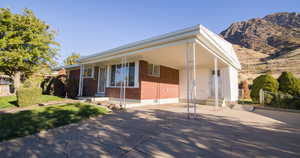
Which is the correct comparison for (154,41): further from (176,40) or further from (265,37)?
(265,37)

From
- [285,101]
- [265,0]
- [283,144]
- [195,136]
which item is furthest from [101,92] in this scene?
[265,0]

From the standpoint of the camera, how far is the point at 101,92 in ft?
30.8

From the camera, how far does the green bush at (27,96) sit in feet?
18.7

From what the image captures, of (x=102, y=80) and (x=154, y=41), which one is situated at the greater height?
(x=154, y=41)

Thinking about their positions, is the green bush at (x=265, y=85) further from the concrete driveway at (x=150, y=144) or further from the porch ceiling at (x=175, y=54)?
the concrete driveway at (x=150, y=144)

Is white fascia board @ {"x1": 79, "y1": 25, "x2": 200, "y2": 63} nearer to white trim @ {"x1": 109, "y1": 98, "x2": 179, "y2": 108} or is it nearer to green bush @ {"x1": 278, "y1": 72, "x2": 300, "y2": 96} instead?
white trim @ {"x1": 109, "y1": 98, "x2": 179, "y2": 108}

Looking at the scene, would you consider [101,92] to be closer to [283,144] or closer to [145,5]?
[145,5]

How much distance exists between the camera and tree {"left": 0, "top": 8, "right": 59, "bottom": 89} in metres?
8.10

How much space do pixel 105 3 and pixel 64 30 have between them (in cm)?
495

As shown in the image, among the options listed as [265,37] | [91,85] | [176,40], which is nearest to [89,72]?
[91,85]

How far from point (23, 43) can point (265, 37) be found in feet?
206

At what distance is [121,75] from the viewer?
27.2 feet

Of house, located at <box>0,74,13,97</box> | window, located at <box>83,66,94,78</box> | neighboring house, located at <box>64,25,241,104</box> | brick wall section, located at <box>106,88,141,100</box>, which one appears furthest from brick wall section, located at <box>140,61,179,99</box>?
house, located at <box>0,74,13,97</box>

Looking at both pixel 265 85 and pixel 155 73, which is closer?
pixel 155 73
